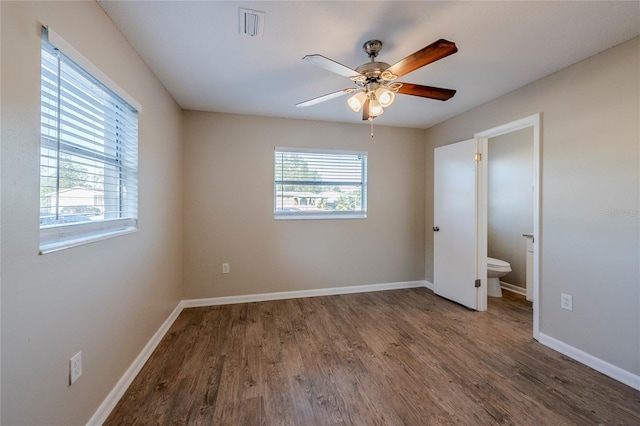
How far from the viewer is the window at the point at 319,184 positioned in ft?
10.9

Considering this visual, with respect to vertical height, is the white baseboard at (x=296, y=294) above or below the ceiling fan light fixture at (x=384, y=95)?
below

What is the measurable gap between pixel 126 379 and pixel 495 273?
13.0 feet

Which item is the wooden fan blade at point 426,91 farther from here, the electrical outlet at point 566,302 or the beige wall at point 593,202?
the electrical outlet at point 566,302

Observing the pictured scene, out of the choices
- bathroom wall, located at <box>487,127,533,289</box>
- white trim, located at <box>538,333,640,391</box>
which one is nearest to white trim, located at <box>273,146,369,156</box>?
bathroom wall, located at <box>487,127,533,289</box>

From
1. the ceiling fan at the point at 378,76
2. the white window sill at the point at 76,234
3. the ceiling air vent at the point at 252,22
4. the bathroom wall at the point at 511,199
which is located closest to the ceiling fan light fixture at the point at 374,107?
the ceiling fan at the point at 378,76

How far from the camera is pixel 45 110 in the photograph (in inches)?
42.6

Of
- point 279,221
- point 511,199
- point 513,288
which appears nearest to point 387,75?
point 279,221

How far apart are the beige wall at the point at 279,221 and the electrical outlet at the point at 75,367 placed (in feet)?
6.04

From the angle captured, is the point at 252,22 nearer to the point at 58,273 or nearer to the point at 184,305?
the point at 58,273

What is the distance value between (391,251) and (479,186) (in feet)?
4.62

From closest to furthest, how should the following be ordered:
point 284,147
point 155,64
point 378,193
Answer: point 155,64 → point 284,147 → point 378,193

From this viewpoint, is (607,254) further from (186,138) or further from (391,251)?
(186,138)

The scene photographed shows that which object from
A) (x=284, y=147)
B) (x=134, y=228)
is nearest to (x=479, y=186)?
(x=284, y=147)

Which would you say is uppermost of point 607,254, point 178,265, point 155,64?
point 155,64
